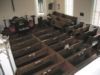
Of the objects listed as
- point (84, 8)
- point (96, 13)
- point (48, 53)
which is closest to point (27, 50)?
point (48, 53)

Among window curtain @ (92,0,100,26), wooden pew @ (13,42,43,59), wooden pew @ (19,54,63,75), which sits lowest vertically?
wooden pew @ (19,54,63,75)

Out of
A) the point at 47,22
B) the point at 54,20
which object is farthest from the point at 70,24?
the point at 47,22

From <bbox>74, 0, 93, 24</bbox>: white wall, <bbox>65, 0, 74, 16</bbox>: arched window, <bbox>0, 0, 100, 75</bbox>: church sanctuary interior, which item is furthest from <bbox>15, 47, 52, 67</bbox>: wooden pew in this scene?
<bbox>65, 0, 74, 16</bbox>: arched window

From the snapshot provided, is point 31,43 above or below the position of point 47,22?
below

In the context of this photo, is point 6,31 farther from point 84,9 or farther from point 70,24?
point 84,9

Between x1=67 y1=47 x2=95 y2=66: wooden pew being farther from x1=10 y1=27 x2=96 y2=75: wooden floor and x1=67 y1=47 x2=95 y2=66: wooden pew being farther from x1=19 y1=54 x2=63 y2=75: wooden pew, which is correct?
x1=19 y1=54 x2=63 y2=75: wooden pew

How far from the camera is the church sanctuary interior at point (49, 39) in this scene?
140 cm

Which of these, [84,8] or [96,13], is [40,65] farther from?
[96,13]

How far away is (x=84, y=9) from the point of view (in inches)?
142

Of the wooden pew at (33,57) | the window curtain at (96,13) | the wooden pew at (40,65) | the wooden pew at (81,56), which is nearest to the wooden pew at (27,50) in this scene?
the wooden pew at (33,57)

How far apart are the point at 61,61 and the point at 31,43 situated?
0.70 m

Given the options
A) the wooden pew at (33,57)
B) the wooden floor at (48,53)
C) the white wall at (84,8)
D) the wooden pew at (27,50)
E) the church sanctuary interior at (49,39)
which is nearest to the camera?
the church sanctuary interior at (49,39)

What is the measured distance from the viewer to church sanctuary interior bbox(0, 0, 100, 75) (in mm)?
1398

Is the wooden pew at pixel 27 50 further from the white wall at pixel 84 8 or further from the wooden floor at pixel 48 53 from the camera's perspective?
the white wall at pixel 84 8
